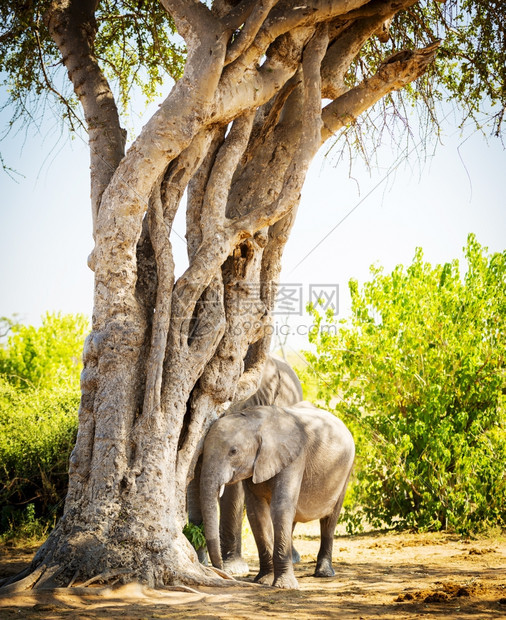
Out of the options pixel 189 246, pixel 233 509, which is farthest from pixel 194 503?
pixel 189 246

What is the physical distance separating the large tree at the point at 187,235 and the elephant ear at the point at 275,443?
472 millimetres

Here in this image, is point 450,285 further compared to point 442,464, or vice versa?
point 450,285

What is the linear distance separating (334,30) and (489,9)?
257 cm

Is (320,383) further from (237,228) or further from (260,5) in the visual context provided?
(260,5)

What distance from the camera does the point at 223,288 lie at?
6.64 metres

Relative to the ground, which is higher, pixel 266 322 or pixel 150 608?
pixel 266 322

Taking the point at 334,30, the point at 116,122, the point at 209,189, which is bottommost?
the point at 209,189

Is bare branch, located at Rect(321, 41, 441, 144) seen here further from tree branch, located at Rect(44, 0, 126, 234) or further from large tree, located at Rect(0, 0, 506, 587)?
tree branch, located at Rect(44, 0, 126, 234)

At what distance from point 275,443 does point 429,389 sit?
4.27 metres

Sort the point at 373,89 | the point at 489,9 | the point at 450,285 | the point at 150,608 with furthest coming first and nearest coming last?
the point at 450,285 < the point at 489,9 < the point at 373,89 < the point at 150,608

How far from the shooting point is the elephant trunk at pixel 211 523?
19.8 ft

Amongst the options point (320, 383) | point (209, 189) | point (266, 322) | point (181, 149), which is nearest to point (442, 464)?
point (320, 383)

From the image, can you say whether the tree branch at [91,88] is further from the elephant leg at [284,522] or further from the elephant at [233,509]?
the elephant leg at [284,522]

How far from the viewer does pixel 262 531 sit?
6891 mm
